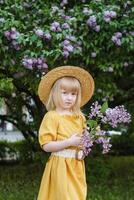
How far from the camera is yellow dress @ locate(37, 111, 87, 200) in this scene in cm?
453

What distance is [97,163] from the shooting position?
1056 cm

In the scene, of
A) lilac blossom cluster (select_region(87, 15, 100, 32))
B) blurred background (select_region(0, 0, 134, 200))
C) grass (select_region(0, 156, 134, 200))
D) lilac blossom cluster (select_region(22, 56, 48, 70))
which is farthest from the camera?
grass (select_region(0, 156, 134, 200))

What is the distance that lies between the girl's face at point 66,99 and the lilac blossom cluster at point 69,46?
104 inches

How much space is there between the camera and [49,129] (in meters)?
4.53

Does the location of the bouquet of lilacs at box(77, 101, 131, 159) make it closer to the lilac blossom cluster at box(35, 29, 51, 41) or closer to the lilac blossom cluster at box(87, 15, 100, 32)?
the lilac blossom cluster at box(35, 29, 51, 41)

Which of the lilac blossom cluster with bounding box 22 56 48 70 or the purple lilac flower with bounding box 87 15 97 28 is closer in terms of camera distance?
the lilac blossom cluster with bounding box 22 56 48 70

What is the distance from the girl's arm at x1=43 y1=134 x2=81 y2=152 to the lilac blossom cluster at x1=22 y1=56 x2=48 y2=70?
277 cm

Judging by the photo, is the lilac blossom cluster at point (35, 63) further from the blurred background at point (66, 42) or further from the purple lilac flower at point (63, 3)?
the purple lilac flower at point (63, 3)

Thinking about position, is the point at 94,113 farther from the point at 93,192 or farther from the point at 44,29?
the point at 93,192

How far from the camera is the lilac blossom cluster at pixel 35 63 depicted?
7.20 m

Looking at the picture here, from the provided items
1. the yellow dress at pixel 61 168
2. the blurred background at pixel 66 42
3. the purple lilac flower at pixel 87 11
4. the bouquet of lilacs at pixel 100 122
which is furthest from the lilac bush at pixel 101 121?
the purple lilac flower at pixel 87 11

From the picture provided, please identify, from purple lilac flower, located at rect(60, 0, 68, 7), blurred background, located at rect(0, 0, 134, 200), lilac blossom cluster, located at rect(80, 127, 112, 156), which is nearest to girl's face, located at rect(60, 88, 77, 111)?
lilac blossom cluster, located at rect(80, 127, 112, 156)

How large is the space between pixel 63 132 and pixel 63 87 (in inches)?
12.5

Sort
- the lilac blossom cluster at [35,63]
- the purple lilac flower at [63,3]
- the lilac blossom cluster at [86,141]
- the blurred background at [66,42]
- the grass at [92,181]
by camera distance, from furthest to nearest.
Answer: the grass at [92,181] < the purple lilac flower at [63,3] < the blurred background at [66,42] < the lilac blossom cluster at [35,63] < the lilac blossom cluster at [86,141]
